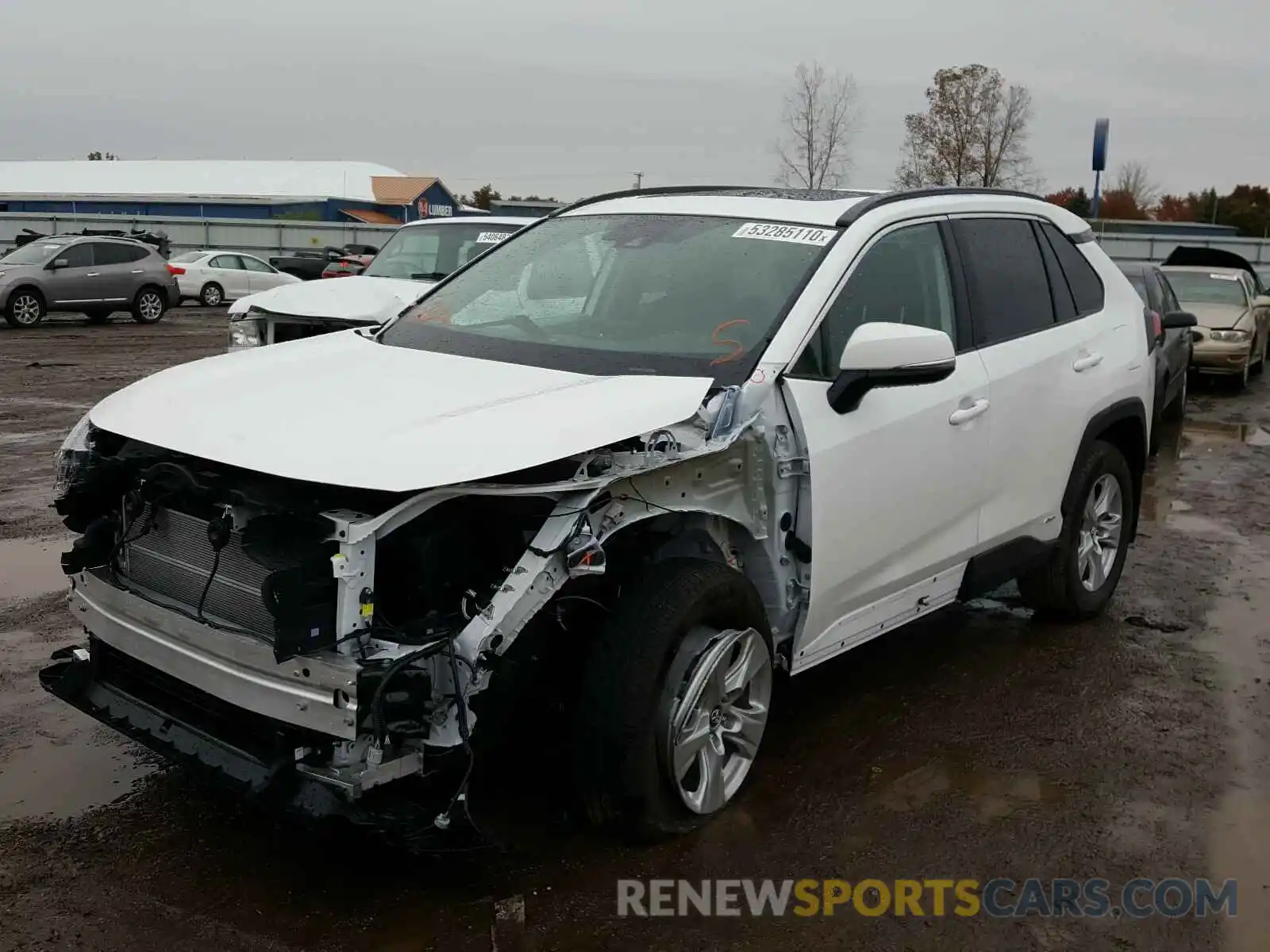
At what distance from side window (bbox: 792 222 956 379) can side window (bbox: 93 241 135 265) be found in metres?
21.5

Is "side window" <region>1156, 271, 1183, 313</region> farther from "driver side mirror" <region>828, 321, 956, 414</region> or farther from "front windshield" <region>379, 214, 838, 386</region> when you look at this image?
"driver side mirror" <region>828, 321, 956, 414</region>

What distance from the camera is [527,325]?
4496mm

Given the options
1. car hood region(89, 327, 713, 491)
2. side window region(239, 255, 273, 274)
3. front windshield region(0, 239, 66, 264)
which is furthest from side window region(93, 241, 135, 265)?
car hood region(89, 327, 713, 491)

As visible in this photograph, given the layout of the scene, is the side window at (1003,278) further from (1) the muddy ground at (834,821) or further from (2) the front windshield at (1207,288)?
(2) the front windshield at (1207,288)

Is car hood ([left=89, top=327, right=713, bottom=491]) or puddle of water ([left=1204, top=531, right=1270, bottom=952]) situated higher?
car hood ([left=89, top=327, right=713, bottom=491])

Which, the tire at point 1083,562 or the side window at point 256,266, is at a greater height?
the side window at point 256,266

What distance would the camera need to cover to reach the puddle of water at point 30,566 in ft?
20.3

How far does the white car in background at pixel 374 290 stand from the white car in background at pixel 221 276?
60.9ft

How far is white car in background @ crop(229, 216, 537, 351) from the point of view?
8891 mm

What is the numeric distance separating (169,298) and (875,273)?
75.6ft

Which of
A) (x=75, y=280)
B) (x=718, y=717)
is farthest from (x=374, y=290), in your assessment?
(x=75, y=280)

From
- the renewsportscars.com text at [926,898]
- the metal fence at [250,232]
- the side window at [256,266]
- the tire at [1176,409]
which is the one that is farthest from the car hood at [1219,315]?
the metal fence at [250,232]

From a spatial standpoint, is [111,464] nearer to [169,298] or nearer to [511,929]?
A: [511,929]

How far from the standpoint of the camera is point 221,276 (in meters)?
29.8
